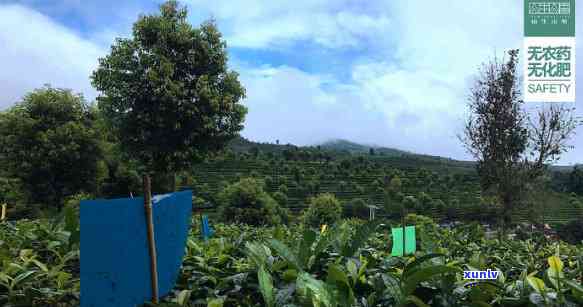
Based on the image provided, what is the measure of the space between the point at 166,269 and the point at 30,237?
1454 millimetres

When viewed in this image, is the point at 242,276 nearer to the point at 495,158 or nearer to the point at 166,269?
the point at 166,269

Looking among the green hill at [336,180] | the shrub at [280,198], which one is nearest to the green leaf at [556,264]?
the shrub at [280,198]

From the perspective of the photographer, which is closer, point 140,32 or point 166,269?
point 166,269

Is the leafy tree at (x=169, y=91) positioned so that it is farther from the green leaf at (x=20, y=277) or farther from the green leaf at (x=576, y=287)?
the green leaf at (x=576, y=287)

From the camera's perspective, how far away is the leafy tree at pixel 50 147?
15.9m

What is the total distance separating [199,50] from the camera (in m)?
12.6

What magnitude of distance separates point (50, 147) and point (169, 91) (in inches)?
256

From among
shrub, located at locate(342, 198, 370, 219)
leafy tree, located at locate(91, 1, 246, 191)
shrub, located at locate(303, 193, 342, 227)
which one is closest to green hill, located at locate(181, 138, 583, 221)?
shrub, located at locate(342, 198, 370, 219)

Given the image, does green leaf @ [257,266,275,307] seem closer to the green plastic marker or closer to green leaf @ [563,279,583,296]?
green leaf @ [563,279,583,296]

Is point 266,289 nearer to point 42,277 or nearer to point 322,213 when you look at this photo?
point 42,277

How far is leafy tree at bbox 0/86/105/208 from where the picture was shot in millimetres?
15906

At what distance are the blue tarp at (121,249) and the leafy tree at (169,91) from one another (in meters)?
10.2

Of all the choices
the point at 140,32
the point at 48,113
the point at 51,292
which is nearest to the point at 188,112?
the point at 140,32

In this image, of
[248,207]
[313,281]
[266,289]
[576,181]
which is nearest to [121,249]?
[266,289]
